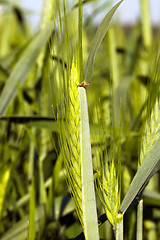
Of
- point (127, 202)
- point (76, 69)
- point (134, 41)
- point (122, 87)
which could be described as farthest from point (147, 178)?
point (134, 41)

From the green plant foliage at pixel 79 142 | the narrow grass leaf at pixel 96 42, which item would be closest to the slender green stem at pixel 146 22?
the green plant foliage at pixel 79 142

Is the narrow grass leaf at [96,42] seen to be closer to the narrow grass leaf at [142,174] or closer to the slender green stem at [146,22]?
the narrow grass leaf at [142,174]

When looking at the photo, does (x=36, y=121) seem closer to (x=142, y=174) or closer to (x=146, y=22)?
(x=142, y=174)

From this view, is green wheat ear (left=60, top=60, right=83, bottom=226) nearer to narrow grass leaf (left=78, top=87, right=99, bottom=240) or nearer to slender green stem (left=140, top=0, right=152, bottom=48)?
narrow grass leaf (left=78, top=87, right=99, bottom=240)

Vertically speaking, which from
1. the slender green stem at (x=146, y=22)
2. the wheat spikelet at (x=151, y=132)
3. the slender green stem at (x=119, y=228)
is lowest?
the slender green stem at (x=119, y=228)

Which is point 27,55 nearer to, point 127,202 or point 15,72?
point 15,72

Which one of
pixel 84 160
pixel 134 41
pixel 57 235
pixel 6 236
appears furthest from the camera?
pixel 134 41

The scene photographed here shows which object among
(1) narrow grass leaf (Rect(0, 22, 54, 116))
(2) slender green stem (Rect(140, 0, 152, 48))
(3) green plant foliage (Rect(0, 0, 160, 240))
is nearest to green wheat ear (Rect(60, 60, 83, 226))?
(3) green plant foliage (Rect(0, 0, 160, 240))
